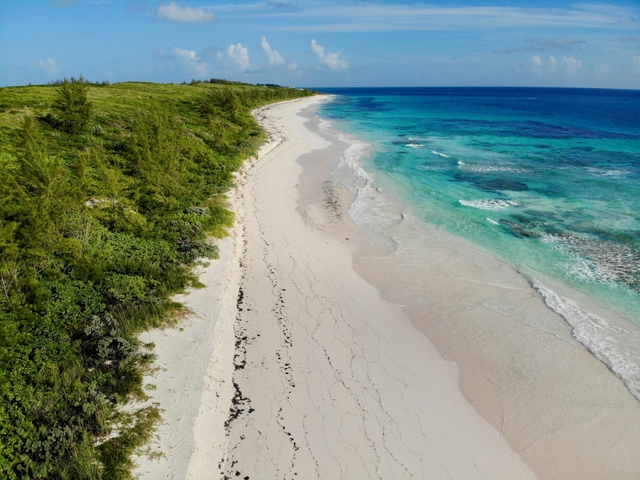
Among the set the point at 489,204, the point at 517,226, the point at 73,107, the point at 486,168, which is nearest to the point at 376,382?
the point at 517,226

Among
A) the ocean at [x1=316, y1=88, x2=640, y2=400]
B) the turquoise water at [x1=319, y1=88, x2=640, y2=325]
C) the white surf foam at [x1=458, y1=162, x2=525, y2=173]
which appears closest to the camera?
the ocean at [x1=316, y1=88, x2=640, y2=400]

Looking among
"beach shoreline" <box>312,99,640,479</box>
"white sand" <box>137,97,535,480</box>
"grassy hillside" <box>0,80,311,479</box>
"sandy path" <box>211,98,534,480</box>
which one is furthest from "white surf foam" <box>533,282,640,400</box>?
"grassy hillside" <box>0,80,311,479</box>

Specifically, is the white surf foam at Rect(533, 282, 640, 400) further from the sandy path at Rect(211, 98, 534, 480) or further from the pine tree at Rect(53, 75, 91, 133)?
the pine tree at Rect(53, 75, 91, 133)

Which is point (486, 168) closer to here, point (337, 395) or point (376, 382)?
point (376, 382)

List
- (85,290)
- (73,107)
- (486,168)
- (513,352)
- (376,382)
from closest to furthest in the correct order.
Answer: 1. (376,382)
2. (513,352)
3. (85,290)
4. (73,107)
5. (486,168)

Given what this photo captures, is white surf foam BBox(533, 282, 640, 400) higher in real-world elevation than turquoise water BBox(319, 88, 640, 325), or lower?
lower

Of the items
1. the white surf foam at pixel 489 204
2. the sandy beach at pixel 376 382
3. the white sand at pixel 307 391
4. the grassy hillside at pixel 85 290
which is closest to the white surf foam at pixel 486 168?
the white surf foam at pixel 489 204

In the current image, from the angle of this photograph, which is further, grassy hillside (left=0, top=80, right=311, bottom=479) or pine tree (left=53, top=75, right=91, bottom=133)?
pine tree (left=53, top=75, right=91, bottom=133)

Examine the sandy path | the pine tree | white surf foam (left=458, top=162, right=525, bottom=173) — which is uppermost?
the pine tree
